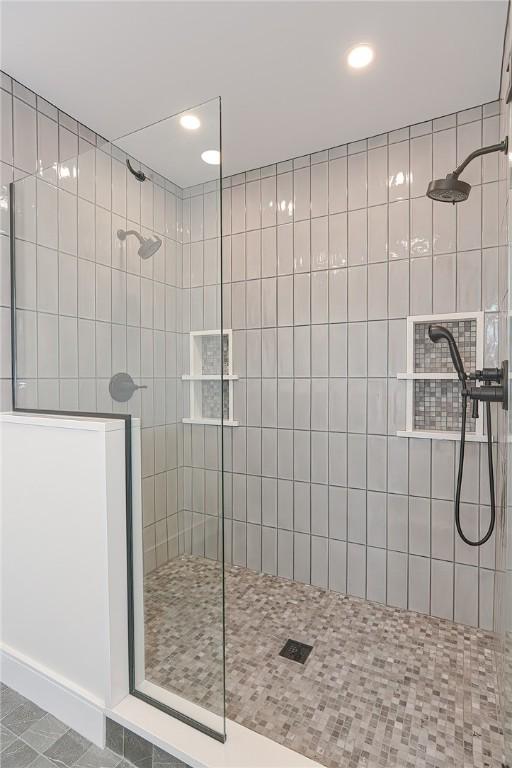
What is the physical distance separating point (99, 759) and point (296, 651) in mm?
830

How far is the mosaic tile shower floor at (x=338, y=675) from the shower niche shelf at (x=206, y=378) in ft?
1.44

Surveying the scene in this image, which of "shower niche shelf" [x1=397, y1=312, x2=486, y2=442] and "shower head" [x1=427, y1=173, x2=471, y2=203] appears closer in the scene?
"shower head" [x1=427, y1=173, x2=471, y2=203]

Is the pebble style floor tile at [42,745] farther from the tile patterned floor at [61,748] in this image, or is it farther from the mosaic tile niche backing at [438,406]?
the mosaic tile niche backing at [438,406]

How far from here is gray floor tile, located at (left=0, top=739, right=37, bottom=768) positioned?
1.32m

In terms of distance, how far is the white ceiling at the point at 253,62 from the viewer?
1.46 m

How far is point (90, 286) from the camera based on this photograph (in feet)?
→ 5.04

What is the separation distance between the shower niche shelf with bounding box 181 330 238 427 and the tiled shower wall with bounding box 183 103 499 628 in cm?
126

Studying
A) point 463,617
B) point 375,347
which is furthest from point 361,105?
point 463,617

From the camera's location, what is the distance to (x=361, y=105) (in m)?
1.99

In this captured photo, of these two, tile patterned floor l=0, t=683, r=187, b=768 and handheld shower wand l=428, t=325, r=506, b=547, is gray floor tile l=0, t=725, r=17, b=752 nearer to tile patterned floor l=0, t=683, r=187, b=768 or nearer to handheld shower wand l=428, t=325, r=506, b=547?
tile patterned floor l=0, t=683, r=187, b=768

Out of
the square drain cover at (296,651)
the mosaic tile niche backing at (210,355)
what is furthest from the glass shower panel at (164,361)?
the square drain cover at (296,651)

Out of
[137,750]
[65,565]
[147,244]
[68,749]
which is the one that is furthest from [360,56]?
[68,749]

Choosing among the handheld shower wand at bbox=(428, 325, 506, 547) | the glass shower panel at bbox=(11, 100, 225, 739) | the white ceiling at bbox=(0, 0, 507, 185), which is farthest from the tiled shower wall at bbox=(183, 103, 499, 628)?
the glass shower panel at bbox=(11, 100, 225, 739)

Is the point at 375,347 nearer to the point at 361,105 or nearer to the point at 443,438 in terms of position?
the point at 443,438
